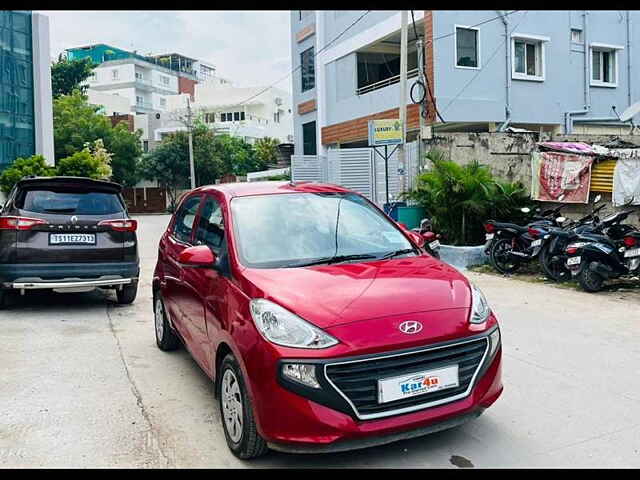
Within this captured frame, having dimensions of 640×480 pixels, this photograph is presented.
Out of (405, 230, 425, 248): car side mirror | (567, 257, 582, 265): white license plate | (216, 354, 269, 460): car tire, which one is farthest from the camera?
(567, 257, 582, 265): white license plate

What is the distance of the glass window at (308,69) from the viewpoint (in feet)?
87.7

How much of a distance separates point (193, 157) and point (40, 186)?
118 ft

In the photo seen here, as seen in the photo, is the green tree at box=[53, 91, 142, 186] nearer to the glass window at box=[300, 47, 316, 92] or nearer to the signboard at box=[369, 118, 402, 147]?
the glass window at box=[300, 47, 316, 92]

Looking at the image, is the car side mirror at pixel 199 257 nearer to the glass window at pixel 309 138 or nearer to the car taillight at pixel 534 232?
the car taillight at pixel 534 232

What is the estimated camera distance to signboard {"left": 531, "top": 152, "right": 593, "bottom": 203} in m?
10.3

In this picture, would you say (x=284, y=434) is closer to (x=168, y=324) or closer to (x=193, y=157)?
(x=168, y=324)

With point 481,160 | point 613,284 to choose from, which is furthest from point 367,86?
point 613,284

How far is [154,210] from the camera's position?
148 feet

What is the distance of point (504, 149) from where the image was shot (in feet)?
39.2

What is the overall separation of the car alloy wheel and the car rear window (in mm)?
4589

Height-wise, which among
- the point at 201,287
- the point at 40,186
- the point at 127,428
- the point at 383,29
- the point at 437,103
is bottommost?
the point at 127,428

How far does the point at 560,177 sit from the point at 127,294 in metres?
7.24

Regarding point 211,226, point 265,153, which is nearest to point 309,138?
point 265,153

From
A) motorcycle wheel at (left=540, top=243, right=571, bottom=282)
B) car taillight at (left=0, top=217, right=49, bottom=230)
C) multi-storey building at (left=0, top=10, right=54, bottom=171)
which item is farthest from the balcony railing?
car taillight at (left=0, top=217, right=49, bottom=230)
